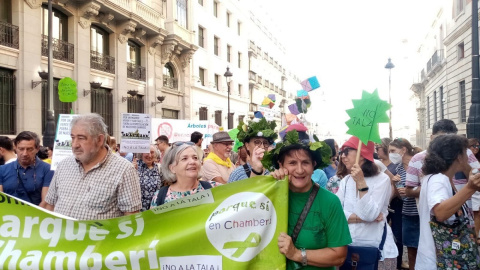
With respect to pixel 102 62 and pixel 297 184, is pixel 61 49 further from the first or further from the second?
pixel 297 184

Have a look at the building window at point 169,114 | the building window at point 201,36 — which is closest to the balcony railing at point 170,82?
the building window at point 169,114

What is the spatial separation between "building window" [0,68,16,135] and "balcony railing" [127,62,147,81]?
725 cm

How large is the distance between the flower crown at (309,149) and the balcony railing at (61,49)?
1596 cm

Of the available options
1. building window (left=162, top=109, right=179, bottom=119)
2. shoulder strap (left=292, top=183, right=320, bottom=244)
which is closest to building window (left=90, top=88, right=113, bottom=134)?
building window (left=162, top=109, right=179, bottom=119)

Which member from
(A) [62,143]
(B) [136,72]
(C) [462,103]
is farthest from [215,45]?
(A) [62,143]

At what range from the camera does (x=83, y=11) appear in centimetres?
1820

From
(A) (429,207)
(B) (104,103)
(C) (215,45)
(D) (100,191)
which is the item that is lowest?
(A) (429,207)

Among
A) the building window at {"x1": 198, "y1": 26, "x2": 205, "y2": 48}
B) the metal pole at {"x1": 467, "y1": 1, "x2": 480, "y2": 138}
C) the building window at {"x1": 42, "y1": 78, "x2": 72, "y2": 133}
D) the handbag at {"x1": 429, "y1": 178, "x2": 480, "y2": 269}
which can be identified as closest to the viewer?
the handbag at {"x1": 429, "y1": 178, "x2": 480, "y2": 269}

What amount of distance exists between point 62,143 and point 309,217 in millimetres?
4715

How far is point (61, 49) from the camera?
17359 mm

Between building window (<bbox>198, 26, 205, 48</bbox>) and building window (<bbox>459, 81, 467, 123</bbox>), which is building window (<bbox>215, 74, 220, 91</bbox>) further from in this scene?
building window (<bbox>459, 81, 467, 123</bbox>)

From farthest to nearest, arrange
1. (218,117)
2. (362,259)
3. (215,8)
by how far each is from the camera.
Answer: (218,117), (215,8), (362,259)

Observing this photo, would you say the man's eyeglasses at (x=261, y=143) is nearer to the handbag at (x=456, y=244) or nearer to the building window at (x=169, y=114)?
the handbag at (x=456, y=244)

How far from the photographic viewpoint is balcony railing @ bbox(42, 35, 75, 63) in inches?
651
